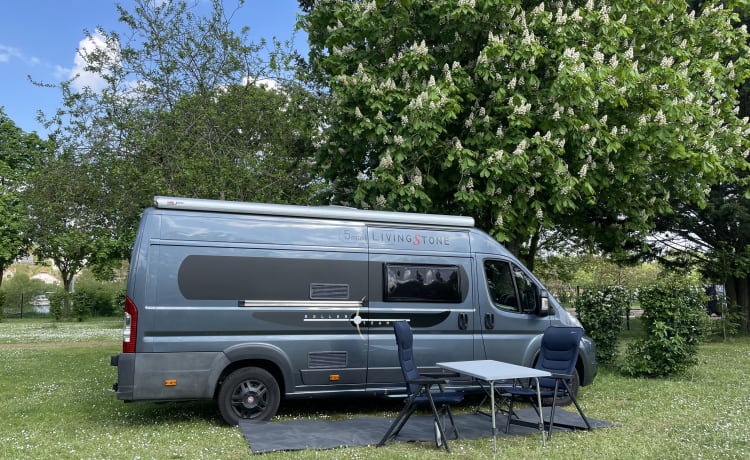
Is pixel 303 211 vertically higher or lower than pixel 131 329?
higher

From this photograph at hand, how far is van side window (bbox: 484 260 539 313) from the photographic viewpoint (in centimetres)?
888

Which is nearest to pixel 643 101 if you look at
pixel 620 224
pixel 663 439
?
pixel 620 224

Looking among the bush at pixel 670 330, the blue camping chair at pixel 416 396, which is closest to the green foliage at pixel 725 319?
the bush at pixel 670 330

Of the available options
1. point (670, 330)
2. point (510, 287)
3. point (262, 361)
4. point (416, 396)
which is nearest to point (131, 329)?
point (262, 361)

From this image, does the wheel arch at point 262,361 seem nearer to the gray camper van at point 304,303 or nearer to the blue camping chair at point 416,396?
the gray camper van at point 304,303

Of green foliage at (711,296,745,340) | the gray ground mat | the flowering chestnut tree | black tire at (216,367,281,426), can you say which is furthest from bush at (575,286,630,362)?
black tire at (216,367,281,426)

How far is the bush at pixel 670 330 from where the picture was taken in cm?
1112

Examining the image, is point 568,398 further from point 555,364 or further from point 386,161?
point 386,161

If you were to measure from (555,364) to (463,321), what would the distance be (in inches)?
53.9

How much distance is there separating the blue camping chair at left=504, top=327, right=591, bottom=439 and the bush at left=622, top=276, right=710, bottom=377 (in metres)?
3.98

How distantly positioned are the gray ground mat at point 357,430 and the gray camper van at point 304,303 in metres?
0.40

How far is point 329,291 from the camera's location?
7.96m

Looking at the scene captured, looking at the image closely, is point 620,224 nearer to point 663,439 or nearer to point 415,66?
point 415,66

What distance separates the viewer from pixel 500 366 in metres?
Result: 7.09
